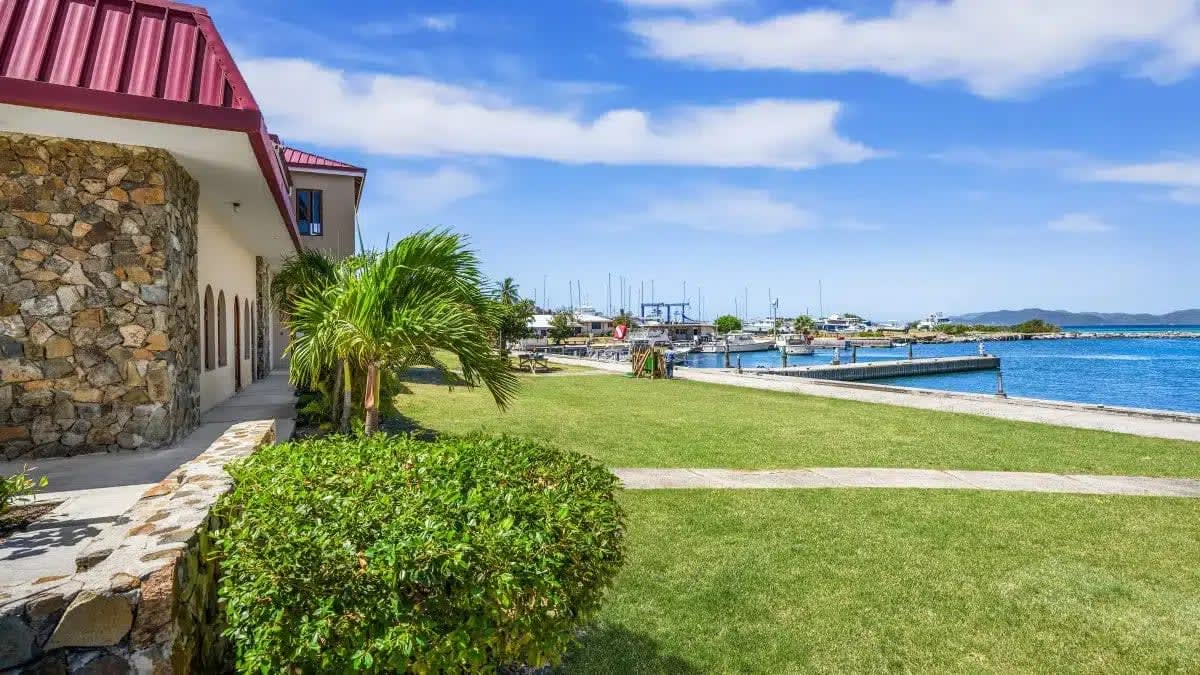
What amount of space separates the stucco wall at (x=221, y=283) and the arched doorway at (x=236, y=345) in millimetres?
124

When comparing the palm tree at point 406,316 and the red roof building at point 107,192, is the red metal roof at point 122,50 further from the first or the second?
the palm tree at point 406,316

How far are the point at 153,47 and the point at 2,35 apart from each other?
1.15 metres

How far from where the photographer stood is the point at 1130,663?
4.17 m

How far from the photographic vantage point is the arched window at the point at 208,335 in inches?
445

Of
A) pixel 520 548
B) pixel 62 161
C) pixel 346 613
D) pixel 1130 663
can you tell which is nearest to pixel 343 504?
pixel 346 613

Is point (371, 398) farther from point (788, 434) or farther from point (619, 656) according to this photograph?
point (788, 434)

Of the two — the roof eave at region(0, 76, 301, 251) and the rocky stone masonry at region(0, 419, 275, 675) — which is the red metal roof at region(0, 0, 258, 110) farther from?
the rocky stone masonry at region(0, 419, 275, 675)

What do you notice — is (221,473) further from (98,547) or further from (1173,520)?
(1173,520)

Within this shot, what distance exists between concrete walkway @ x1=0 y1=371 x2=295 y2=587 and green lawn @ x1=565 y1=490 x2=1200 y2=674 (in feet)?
10.4

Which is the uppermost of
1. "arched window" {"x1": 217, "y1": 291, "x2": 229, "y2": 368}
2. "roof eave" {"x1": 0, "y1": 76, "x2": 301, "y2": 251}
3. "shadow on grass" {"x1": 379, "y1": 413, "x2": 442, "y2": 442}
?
"roof eave" {"x1": 0, "y1": 76, "x2": 301, "y2": 251}

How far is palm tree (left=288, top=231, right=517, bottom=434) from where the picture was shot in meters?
5.27

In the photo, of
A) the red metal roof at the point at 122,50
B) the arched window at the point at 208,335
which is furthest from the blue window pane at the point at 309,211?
the red metal roof at the point at 122,50

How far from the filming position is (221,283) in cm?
1261

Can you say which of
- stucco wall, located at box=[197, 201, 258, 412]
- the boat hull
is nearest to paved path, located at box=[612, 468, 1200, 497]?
stucco wall, located at box=[197, 201, 258, 412]
